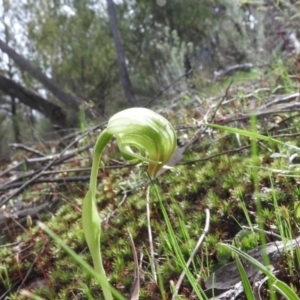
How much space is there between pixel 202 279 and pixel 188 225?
0.88 feet

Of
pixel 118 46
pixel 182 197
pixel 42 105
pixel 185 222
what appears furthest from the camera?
pixel 42 105

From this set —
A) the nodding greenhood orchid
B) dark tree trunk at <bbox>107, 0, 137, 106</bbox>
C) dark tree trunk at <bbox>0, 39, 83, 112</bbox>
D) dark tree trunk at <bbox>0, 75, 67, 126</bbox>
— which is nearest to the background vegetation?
the nodding greenhood orchid

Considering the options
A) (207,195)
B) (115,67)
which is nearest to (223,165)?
(207,195)

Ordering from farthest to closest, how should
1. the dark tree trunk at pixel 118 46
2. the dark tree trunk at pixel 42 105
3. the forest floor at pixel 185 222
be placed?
the dark tree trunk at pixel 42 105, the dark tree trunk at pixel 118 46, the forest floor at pixel 185 222

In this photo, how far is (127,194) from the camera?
5.36 ft

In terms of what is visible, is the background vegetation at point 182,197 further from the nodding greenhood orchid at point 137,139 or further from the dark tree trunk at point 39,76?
the dark tree trunk at point 39,76

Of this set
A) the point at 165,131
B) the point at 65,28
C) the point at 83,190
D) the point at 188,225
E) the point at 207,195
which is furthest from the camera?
the point at 65,28

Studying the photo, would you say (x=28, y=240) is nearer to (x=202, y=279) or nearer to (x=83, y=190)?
(x=83, y=190)

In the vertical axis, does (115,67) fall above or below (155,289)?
above

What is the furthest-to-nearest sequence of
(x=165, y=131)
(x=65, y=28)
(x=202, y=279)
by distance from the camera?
1. (x=65, y=28)
2. (x=202, y=279)
3. (x=165, y=131)

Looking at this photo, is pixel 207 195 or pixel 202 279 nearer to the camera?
pixel 202 279

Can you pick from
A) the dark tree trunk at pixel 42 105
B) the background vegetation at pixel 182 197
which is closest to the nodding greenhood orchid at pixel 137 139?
the background vegetation at pixel 182 197

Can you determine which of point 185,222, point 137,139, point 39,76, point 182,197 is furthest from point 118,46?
point 137,139

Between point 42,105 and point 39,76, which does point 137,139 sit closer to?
point 39,76
